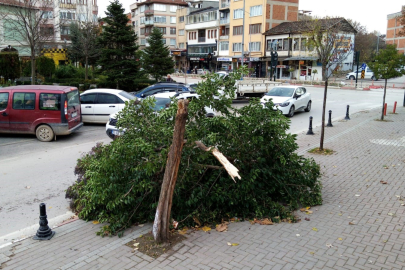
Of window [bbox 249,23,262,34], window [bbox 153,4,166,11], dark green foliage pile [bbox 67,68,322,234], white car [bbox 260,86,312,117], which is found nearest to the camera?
dark green foliage pile [bbox 67,68,322,234]

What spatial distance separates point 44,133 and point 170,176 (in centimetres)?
937

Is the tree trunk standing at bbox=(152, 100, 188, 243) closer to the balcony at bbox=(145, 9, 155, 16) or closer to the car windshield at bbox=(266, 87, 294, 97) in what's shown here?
the car windshield at bbox=(266, 87, 294, 97)

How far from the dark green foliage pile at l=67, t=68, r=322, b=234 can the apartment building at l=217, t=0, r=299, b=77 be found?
170ft

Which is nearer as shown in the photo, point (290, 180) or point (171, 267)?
point (171, 267)

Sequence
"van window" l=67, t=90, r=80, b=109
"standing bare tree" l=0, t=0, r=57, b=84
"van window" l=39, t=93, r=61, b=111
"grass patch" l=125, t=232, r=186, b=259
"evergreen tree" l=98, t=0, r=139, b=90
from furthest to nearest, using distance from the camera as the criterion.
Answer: "evergreen tree" l=98, t=0, r=139, b=90
"standing bare tree" l=0, t=0, r=57, b=84
"van window" l=67, t=90, r=80, b=109
"van window" l=39, t=93, r=61, b=111
"grass patch" l=125, t=232, r=186, b=259

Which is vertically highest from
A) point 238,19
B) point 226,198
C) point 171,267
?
point 238,19

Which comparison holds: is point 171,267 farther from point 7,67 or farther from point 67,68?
point 67,68

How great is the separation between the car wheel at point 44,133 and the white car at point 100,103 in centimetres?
332

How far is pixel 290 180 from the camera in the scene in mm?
6918

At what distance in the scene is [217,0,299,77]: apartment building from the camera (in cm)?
5897

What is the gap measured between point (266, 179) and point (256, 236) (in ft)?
4.48

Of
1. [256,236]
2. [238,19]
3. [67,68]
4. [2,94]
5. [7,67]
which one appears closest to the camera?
[256,236]

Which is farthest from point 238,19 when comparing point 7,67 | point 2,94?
point 2,94

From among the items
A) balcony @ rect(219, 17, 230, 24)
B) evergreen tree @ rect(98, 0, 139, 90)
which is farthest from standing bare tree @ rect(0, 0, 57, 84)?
balcony @ rect(219, 17, 230, 24)
